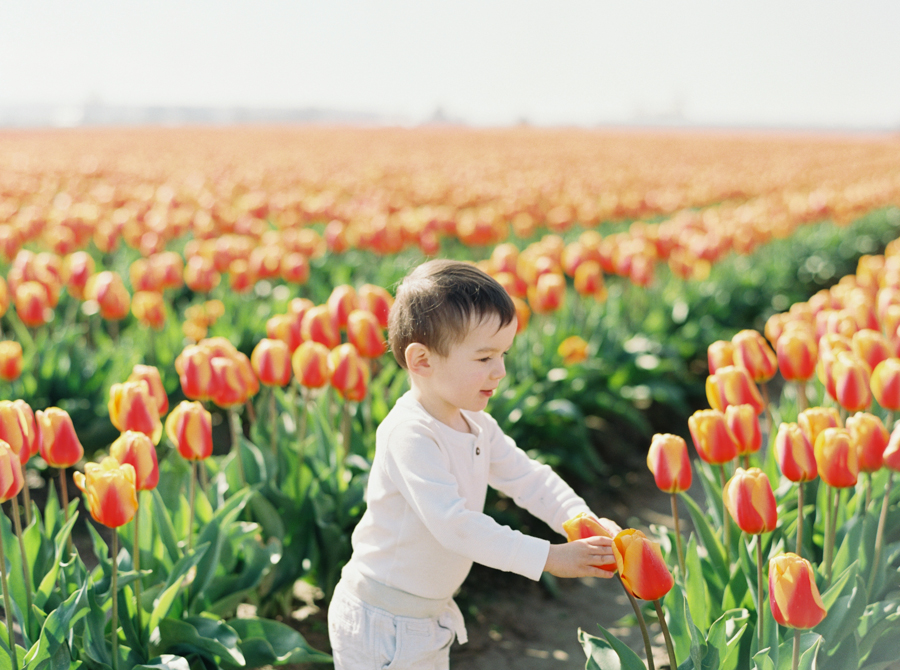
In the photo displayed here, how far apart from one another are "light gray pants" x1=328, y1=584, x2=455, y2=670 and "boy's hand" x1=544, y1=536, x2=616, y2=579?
492 mm

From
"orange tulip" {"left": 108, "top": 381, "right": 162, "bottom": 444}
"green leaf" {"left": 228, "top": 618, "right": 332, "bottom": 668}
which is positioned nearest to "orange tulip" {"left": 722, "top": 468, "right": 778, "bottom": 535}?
"green leaf" {"left": 228, "top": 618, "right": 332, "bottom": 668}

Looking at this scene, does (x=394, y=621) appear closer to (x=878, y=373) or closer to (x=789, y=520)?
(x=789, y=520)

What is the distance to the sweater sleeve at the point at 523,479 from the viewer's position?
206 centimetres

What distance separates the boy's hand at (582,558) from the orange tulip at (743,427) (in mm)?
682

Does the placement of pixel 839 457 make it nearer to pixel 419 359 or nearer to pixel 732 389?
pixel 732 389

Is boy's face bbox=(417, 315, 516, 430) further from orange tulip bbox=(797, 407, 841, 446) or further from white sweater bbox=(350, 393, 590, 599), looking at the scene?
orange tulip bbox=(797, 407, 841, 446)

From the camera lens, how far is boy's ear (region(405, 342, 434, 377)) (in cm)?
186

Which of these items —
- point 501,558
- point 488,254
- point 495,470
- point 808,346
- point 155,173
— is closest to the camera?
point 501,558

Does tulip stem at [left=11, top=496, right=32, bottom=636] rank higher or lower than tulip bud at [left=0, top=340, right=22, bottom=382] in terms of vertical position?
lower

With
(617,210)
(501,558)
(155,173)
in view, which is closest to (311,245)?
(501,558)

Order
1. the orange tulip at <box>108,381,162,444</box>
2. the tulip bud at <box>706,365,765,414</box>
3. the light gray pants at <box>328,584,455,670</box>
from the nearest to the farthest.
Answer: the light gray pants at <box>328,584,455,670</box> < the orange tulip at <box>108,381,162,444</box> < the tulip bud at <box>706,365,765,414</box>

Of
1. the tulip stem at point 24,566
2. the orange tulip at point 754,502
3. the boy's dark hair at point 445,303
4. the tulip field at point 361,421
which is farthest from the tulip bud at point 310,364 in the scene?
the orange tulip at point 754,502

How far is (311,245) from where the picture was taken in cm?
531

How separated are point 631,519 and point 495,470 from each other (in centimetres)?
202
